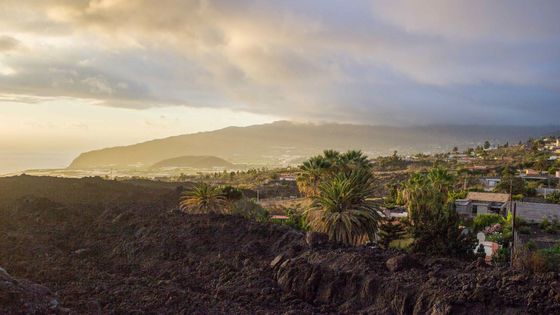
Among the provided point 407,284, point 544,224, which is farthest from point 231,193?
point 544,224

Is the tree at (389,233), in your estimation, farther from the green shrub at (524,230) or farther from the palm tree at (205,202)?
the green shrub at (524,230)

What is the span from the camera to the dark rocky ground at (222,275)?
10.5m

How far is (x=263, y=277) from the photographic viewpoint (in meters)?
14.2

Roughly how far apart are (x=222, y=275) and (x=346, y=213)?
20.7 ft

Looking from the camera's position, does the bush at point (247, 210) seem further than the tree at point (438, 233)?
Yes

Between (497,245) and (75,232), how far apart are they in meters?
22.9

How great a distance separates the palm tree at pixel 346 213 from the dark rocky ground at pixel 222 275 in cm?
177

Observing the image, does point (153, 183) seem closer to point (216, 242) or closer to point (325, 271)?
point (216, 242)

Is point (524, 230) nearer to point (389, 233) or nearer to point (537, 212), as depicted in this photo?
point (537, 212)

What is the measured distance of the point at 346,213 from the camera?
1908cm

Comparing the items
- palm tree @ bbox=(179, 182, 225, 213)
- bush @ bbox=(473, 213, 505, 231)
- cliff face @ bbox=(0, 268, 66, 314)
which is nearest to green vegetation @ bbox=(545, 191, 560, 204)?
bush @ bbox=(473, 213, 505, 231)

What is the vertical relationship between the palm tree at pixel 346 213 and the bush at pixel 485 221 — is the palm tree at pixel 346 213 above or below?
above

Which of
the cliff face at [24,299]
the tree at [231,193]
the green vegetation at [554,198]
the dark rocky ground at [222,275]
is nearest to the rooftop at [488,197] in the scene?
the green vegetation at [554,198]

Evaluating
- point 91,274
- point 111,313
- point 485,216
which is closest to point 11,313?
point 111,313
